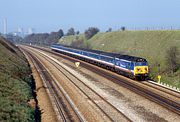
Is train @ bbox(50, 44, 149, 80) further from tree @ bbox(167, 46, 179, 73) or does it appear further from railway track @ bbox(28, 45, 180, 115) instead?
tree @ bbox(167, 46, 179, 73)

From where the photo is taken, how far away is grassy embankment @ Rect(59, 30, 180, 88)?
52.1 m

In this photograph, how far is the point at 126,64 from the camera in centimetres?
4534

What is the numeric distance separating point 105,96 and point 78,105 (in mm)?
4702

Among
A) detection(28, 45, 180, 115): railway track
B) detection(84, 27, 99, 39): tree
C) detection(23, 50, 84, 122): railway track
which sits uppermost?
detection(84, 27, 99, 39): tree

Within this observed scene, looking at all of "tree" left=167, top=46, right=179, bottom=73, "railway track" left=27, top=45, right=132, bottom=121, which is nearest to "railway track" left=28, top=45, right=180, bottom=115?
"railway track" left=27, top=45, right=132, bottom=121

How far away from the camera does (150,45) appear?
81.6 meters

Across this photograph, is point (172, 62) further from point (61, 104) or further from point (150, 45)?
point (150, 45)

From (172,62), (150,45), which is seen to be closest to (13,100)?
(172,62)

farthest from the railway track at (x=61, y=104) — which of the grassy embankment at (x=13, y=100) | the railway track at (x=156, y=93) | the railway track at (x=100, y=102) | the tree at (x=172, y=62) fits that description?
the tree at (x=172, y=62)

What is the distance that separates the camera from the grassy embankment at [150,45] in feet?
171

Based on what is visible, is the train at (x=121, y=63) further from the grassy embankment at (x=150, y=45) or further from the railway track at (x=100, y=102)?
the railway track at (x=100, y=102)

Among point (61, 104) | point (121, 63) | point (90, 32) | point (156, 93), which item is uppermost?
point (90, 32)

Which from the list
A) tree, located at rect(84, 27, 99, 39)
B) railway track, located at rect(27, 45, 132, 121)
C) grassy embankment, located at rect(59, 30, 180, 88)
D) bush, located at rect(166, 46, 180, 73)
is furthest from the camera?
tree, located at rect(84, 27, 99, 39)

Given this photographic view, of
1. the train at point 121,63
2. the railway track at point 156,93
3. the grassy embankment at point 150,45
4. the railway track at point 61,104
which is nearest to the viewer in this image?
the railway track at point 61,104
